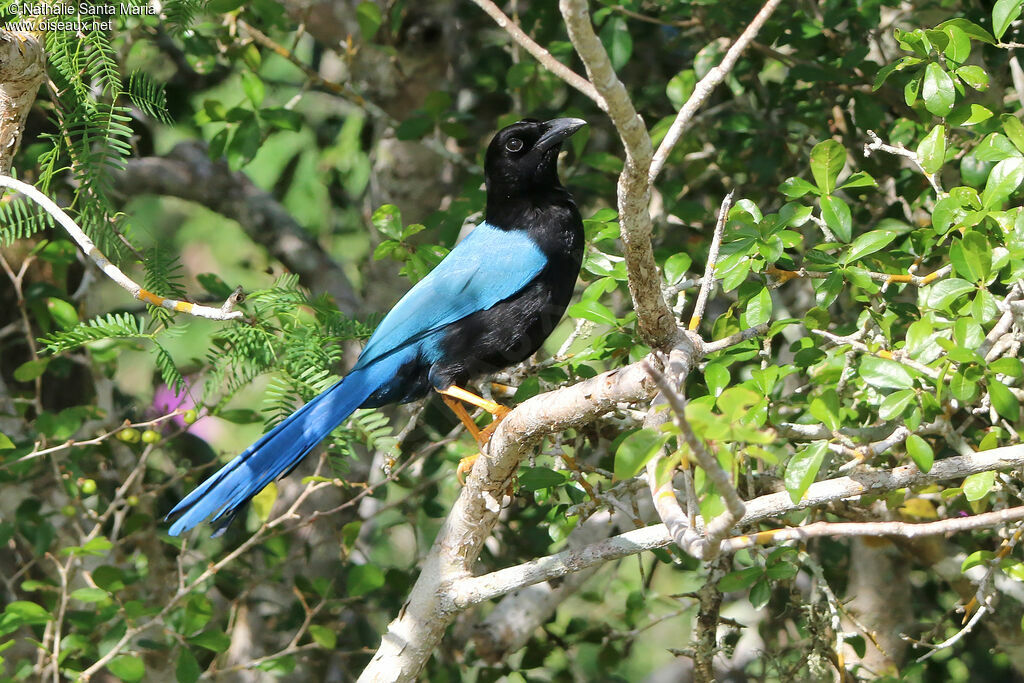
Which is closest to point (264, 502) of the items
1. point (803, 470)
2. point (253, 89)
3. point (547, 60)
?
point (253, 89)

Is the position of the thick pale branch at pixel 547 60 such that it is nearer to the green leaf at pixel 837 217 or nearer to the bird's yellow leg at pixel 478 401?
the green leaf at pixel 837 217

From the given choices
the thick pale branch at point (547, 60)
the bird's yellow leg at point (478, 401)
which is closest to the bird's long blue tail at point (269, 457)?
the bird's yellow leg at point (478, 401)

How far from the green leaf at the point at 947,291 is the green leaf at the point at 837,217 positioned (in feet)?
1.17

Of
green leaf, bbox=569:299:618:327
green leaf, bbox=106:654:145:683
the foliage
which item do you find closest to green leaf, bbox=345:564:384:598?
the foliage

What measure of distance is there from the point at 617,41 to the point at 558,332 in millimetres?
2422

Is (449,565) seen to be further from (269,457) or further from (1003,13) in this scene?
(1003,13)

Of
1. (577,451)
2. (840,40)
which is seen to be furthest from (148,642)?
(840,40)

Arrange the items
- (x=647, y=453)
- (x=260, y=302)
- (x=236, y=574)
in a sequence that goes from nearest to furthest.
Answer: (x=647, y=453) → (x=260, y=302) → (x=236, y=574)

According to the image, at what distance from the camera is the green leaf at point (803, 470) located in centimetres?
212

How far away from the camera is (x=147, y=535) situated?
13.8 feet

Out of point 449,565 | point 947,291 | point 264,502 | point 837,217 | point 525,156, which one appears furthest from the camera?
point 264,502

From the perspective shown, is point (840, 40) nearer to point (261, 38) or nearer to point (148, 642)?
point (261, 38)

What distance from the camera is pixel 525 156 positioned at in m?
3.78

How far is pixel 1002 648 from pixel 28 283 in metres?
3.96
